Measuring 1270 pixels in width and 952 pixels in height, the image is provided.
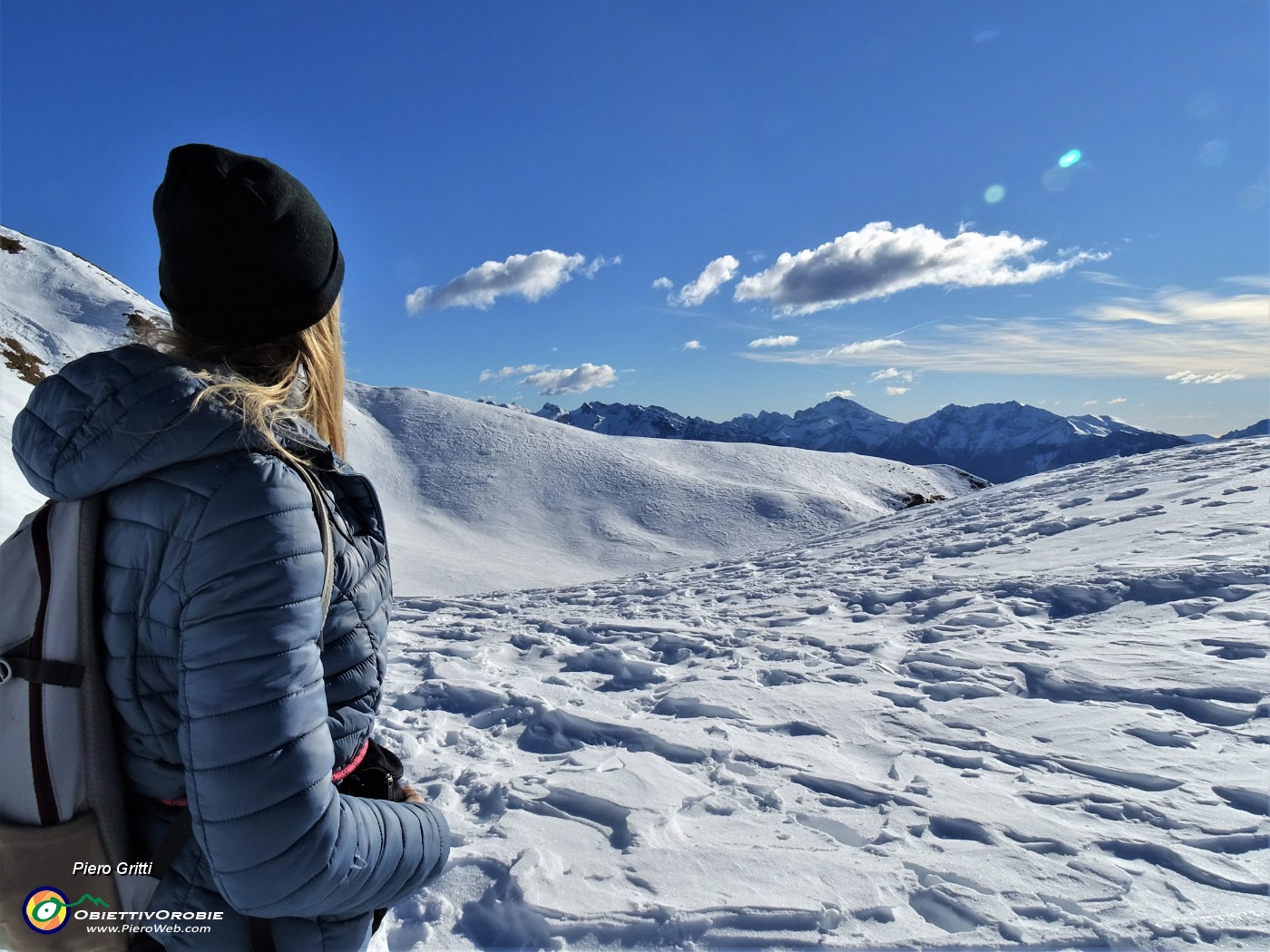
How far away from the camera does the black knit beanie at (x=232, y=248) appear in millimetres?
1378

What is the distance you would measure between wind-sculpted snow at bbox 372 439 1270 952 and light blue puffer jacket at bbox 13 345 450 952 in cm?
163

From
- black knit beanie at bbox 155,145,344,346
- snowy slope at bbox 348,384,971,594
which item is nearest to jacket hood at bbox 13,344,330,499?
black knit beanie at bbox 155,145,344,346

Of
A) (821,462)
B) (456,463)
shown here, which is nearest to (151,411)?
(456,463)

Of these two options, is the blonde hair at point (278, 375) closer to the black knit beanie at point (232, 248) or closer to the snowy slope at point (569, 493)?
the black knit beanie at point (232, 248)

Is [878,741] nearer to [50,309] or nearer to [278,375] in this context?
[278,375]

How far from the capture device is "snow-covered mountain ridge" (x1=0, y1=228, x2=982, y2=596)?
19031 mm

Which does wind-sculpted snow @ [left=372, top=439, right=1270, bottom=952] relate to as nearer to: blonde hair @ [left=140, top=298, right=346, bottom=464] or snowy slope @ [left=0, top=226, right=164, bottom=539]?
blonde hair @ [left=140, top=298, right=346, bottom=464]

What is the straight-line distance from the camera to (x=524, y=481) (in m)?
25.4

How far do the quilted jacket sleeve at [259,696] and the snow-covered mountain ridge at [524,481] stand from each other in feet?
44.6

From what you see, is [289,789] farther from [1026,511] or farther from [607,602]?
[1026,511]

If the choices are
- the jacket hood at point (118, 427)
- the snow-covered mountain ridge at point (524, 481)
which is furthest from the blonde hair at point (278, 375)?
the snow-covered mountain ridge at point (524, 481)

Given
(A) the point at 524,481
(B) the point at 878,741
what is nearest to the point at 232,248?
(B) the point at 878,741

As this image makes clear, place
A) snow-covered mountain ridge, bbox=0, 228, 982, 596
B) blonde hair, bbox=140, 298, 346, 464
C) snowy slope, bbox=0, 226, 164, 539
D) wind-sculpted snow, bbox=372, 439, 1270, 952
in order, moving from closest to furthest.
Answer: blonde hair, bbox=140, 298, 346, 464, wind-sculpted snow, bbox=372, 439, 1270, 952, snowy slope, bbox=0, 226, 164, 539, snow-covered mountain ridge, bbox=0, 228, 982, 596

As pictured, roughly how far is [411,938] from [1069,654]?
16.4 feet
